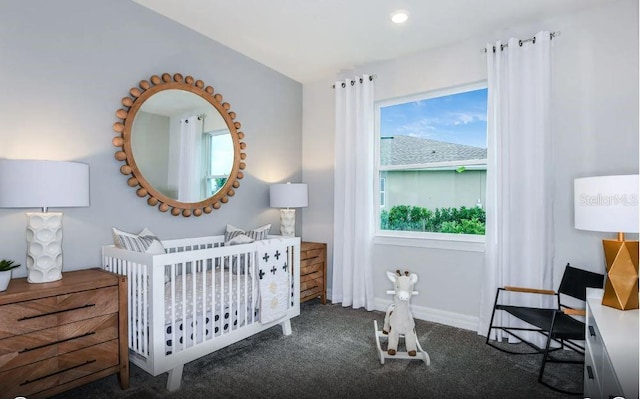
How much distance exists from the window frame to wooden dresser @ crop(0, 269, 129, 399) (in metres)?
2.34

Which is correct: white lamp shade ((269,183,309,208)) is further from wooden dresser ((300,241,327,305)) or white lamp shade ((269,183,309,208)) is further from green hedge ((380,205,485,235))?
green hedge ((380,205,485,235))

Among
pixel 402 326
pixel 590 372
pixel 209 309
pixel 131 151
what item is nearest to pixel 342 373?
pixel 402 326

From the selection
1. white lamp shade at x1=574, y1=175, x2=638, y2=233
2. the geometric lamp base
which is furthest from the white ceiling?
the geometric lamp base

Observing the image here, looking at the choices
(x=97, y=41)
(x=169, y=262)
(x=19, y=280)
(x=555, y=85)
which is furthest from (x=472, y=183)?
(x=19, y=280)

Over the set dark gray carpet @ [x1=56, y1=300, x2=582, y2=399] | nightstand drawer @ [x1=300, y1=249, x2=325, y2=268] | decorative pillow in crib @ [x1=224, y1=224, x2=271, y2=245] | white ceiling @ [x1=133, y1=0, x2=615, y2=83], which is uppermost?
white ceiling @ [x1=133, y1=0, x2=615, y2=83]

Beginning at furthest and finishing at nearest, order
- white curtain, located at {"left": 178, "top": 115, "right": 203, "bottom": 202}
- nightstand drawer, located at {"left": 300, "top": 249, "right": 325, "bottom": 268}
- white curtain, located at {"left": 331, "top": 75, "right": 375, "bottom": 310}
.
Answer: white curtain, located at {"left": 331, "top": 75, "right": 375, "bottom": 310} < nightstand drawer, located at {"left": 300, "top": 249, "right": 325, "bottom": 268} < white curtain, located at {"left": 178, "top": 115, "right": 203, "bottom": 202}

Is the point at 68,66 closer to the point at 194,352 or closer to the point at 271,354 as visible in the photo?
the point at 194,352

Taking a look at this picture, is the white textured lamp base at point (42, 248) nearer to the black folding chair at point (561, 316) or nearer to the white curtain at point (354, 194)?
the white curtain at point (354, 194)

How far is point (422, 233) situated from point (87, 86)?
2.93 metres

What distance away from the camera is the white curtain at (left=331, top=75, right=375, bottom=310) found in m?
3.41

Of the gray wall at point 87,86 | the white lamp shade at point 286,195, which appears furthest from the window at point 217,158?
the white lamp shade at point 286,195

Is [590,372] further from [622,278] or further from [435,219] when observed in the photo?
[435,219]

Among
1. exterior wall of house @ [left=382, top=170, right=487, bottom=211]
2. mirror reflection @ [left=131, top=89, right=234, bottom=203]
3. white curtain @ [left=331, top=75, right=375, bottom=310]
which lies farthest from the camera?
white curtain @ [left=331, top=75, right=375, bottom=310]

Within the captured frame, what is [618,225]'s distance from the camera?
67.6 inches
